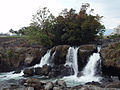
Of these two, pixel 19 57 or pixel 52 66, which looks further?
pixel 19 57

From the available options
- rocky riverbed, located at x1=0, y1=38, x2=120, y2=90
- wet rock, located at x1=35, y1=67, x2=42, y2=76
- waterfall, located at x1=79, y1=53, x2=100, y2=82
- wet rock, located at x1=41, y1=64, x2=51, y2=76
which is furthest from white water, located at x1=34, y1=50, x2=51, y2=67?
waterfall, located at x1=79, y1=53, x2=100, y2=82

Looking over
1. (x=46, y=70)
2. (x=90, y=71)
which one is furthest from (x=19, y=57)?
(x=90, y=71)

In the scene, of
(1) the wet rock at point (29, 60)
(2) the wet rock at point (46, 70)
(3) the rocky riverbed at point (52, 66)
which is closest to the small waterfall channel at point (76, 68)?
(3) the rocky riverbed at point (52, 66)

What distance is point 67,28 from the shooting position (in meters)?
38.3

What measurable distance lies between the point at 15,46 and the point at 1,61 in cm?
585

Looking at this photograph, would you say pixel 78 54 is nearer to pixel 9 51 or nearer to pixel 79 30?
pixel 79 30

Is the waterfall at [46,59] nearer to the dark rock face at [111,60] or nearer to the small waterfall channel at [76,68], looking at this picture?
the small waterfall channel at [76,68]

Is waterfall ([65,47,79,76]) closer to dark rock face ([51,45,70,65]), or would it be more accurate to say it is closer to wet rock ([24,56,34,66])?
dark rock face ([51,45,70,65])

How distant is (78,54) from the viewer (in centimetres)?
Result: 3169

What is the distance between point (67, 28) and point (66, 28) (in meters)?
0.20

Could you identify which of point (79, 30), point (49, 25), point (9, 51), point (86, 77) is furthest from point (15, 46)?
point (86, 77)

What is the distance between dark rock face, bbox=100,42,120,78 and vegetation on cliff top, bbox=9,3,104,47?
8.49 meters

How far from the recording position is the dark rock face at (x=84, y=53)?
30500mm

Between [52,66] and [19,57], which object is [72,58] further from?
[19,57]
